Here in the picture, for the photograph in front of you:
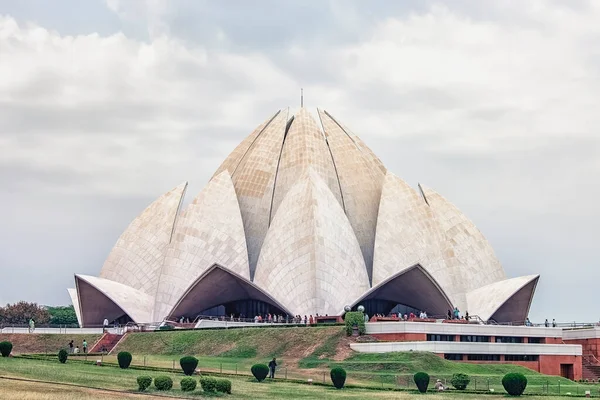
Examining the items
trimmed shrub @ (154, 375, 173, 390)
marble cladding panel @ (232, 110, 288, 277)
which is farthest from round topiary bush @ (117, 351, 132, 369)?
marble cladding panel @ (232, 110, 288, 277)

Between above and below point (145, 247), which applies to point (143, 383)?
below

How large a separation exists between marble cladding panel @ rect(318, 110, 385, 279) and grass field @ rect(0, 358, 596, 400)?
27.3 meters

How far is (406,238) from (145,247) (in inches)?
716

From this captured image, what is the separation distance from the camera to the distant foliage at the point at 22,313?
8881 cm

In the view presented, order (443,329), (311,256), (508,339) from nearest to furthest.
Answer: (443,329), (508,339), (311,256)

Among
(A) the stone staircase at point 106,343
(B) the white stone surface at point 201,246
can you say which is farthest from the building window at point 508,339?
(A) the stone staircase at point 106,343

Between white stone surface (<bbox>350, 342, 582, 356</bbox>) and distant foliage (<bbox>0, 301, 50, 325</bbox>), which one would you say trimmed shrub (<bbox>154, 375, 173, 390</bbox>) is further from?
distant foliage (<bbox>0, 301, 50, 325</bbox>)

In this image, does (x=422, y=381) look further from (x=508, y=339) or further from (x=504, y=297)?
(x=504, y=297)

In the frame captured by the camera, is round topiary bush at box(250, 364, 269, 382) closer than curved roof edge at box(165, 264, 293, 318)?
Yes

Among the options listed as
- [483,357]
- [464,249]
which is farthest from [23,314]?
[483,357]

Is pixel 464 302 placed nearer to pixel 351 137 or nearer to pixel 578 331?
pixel 578 331

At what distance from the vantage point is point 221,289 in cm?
6425

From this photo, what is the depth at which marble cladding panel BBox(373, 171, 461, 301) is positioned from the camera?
64000 mm

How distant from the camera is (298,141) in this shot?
70.3 meters
